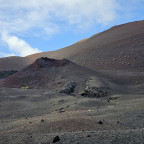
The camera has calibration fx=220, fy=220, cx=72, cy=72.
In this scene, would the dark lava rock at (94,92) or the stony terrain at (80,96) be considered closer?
the stony terrain at (80,96)

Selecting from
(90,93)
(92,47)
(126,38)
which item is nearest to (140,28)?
(126,38)

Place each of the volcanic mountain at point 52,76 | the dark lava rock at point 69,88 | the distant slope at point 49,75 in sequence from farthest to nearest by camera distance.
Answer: the distant slope at point 49,75 → the volcanic mountain at point 52,76 → the dark lava rock at point 69,88

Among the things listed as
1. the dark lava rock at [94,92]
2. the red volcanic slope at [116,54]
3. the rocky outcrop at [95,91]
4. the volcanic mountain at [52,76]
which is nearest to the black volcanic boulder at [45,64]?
the volcanic mountain at [52,76]

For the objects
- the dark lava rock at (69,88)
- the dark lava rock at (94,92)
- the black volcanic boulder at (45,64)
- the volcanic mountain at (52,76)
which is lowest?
the dark lava rock at (94,92)

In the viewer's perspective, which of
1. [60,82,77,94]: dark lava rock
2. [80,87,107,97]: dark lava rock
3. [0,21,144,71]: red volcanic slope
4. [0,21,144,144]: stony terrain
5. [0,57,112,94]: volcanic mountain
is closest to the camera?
[0,21,144,144]: stony terrain

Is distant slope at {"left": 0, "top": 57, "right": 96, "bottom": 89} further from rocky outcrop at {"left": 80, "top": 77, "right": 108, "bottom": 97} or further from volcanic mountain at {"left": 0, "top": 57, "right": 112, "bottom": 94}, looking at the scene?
rocky outcrop at {"left": 80, "top": 77, "right": 108, "bottom": 97}

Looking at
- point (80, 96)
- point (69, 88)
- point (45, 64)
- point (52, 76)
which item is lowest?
point (80, 96)

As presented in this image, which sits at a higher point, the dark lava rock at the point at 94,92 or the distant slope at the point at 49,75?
the distant slope at the point at 49,75

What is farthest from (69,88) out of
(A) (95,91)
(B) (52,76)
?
(B) (52,76)

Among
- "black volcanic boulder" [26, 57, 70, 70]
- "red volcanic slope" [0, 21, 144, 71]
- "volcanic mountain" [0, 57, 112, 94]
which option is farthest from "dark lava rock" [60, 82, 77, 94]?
"red volcanic slope" [0, 21, 144, 71]

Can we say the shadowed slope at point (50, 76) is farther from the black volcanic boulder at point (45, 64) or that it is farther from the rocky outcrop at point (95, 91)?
the rocky outcrop at point (95, 91)

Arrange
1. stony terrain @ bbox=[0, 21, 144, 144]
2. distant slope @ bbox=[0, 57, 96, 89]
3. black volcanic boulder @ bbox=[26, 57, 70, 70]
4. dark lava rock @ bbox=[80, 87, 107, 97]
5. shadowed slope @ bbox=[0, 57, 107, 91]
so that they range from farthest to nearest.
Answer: black volcanic boulder @ bbox=[26, 57, 70, 70] < distant slope @ bbox=[0, 57, 96, 89] < shadowed slope @ bbox=[0, 57, 107, 91] < dark lava rock @ bbox=[80, 87, 107, 97] < stony terrain @ bbox=[0, 21, 144, 144]

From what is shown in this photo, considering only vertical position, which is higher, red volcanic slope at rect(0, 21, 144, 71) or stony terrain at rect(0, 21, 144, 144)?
red volcanic slope at rect(0, 21, 144, 71)

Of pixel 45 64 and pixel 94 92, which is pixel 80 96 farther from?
pixel 45 64
